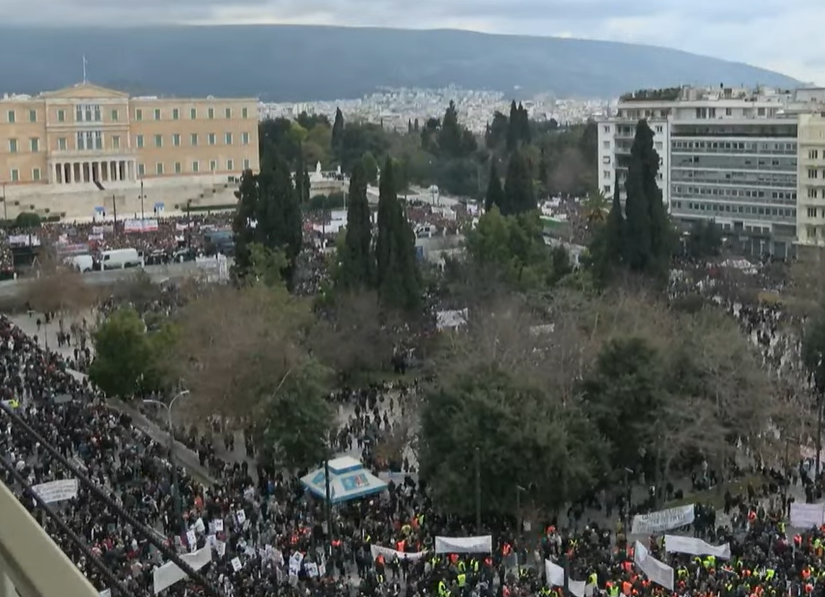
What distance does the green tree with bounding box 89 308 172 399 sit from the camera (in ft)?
75.1

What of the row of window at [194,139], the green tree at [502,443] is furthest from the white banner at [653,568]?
the row of window at [194,139]

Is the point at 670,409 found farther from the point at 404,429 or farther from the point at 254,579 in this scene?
the point at 254,579

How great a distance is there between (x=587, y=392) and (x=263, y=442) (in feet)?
18.4

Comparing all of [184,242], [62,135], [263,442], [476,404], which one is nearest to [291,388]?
[263,442]

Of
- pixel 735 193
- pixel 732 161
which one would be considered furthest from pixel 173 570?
pixel 732 161

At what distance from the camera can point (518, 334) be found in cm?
2227

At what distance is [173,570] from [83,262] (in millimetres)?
27231

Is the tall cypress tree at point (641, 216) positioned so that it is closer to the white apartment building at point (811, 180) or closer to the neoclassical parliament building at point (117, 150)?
the white apartment building at point (811, 180)

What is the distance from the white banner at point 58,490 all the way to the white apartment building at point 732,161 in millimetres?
34326

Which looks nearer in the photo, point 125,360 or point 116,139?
point 125,360

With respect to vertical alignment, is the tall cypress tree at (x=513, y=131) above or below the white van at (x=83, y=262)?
above

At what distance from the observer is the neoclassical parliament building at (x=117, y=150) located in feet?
177

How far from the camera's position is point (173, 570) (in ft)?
40.7

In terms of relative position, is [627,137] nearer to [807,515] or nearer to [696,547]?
[807,515]
